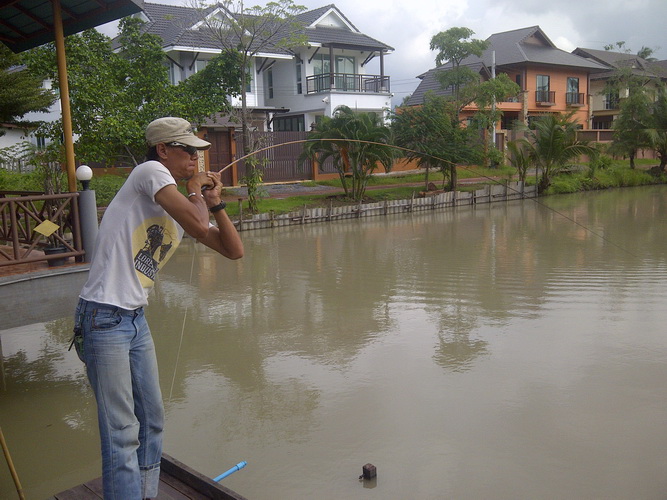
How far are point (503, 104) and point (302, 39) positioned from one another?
1875cm

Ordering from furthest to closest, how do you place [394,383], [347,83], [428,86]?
[428,86] → [347,83] → [394,383]

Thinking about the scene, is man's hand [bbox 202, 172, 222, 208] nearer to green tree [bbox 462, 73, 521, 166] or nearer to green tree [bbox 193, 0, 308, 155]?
green tree [bbox 193, 0, 308, 155]

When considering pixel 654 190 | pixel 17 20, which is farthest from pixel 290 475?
pixel 654 190

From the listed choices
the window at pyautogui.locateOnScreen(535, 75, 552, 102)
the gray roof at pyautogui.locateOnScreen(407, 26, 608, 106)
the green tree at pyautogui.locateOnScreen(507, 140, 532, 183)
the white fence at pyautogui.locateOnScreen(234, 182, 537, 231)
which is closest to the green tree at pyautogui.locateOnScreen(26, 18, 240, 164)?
the white fence at pyautogui.locateOnScreen(234, 182, 537, 231)

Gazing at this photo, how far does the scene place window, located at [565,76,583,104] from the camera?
39375 mm

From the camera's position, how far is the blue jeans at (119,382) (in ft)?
8.41

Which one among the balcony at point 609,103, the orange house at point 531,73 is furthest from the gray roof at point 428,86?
the balcony at point 609,103

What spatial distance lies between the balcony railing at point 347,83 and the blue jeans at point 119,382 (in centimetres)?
2640

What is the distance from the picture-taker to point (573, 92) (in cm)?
3969

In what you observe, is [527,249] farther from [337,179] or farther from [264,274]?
[337,179]

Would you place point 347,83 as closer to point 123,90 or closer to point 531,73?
point 531,73

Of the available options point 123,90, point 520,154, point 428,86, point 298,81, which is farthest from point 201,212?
point 428,86

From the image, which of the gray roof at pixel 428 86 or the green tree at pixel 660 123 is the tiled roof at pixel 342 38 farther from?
the green tree at pixel 660 123

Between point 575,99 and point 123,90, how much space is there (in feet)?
104
